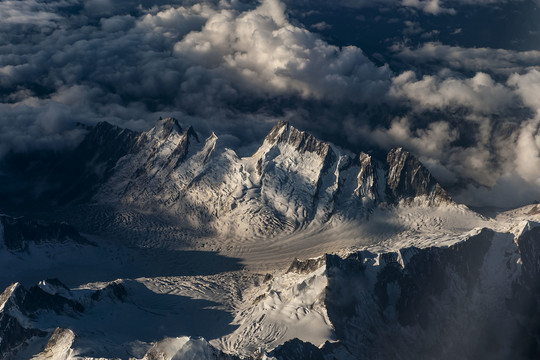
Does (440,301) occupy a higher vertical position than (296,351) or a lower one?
higher

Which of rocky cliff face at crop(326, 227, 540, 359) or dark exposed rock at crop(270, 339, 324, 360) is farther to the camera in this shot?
rocky cliff face at crop(326, 227, 540, 359)

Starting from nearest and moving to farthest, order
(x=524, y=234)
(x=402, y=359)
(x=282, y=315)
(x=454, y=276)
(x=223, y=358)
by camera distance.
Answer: (x=223, y=358)
(x=402, y=359)
(x=282, y=315)
(x=454, y=276)
(x=524, y=234)

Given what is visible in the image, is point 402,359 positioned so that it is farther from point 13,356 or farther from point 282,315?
point 13,356

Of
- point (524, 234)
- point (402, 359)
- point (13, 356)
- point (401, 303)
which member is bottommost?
point (13, 356)

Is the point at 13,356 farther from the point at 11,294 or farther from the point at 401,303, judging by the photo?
the point at 401,303

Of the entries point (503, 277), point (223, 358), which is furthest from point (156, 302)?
point (503, 277)

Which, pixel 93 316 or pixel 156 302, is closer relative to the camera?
pixel 93 316

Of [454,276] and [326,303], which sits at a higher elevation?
[454,276]

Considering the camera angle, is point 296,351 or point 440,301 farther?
point 440,301

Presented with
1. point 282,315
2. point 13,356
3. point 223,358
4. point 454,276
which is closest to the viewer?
point 223,358

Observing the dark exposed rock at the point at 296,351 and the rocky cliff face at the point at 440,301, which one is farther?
the rocky cliff face at the point at 440,301
